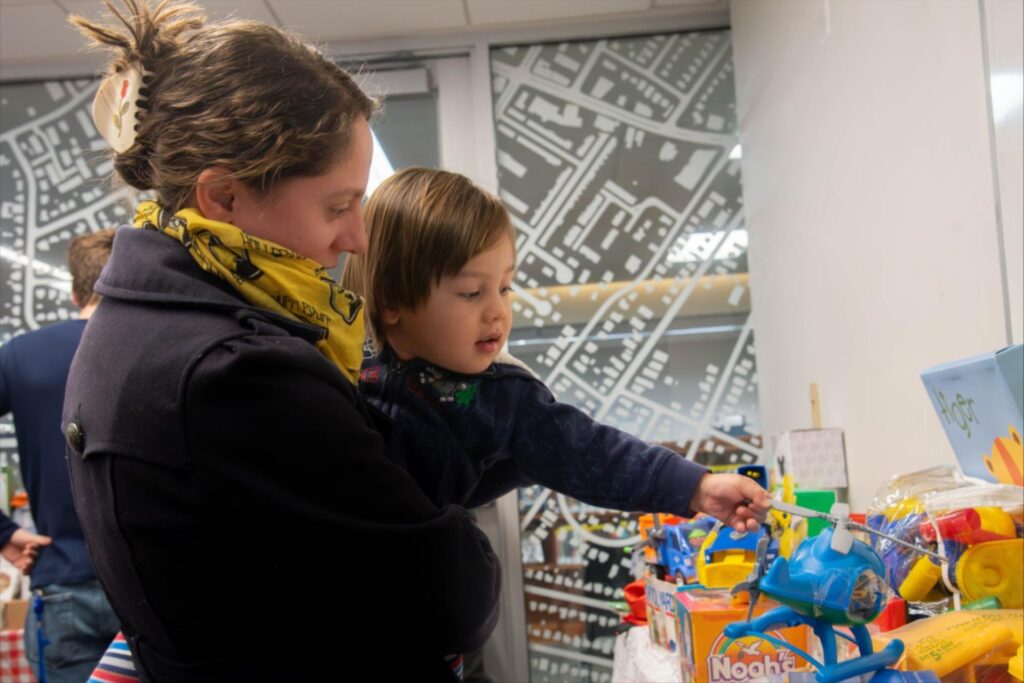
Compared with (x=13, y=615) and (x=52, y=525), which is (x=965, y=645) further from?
(x=13, y=615)

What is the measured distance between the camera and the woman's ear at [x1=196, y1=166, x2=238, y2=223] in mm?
830

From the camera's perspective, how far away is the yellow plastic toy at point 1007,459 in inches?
48.9

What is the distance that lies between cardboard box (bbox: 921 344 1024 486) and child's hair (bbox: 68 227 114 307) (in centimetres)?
208

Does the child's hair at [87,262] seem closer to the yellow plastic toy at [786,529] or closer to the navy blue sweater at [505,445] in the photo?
the navy blue sweater at [505,445]

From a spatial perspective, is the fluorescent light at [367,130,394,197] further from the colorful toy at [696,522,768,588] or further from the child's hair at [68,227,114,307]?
the colorful toy at [696,522,768,588]

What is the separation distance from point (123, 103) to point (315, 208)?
193 mm

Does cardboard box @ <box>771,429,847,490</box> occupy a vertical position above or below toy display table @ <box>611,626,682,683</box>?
above

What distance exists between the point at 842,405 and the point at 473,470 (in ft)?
5.49

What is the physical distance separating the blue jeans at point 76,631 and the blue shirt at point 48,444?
0.05 m

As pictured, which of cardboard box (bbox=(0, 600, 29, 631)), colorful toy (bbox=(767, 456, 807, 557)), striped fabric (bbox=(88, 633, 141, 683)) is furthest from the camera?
cardboard box (bbox=(0, 600, 29, 631))

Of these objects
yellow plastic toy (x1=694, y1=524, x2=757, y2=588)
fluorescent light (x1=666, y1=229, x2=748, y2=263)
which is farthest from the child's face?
fluorescent light (x1=666, y1=229, x2=748, y2=263)

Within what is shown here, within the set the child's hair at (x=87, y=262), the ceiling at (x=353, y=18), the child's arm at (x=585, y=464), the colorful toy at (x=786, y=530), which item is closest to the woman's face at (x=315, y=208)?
the child's arm at (x=585, y=464)

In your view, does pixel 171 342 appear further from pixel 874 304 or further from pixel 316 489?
pixel 874 304

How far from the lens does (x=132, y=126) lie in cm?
85
